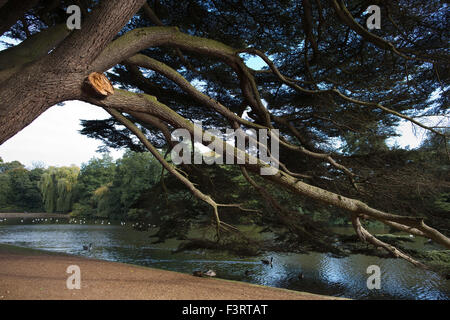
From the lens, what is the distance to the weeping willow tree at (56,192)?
29328 mm

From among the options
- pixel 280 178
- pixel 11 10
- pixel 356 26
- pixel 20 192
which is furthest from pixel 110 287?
pixel 20 192

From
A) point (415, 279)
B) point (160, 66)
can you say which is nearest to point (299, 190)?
point (160, 66)

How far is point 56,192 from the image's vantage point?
2984cm

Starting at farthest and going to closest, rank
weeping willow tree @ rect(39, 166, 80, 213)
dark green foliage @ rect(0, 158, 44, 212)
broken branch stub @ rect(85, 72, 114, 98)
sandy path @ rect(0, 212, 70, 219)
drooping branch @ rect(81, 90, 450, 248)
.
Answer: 1. dark green foliage @ rect(0, 158, 44, 212)
2. weeping willow tree @ rect(39, 166, 80, 213)
3. sandy path @ rect(0, 212, 70, 219)
4. drooping branch @ rect(81, 90, 450, 248)
5. broken branch stub @ rect(85, 72, 114, 98)

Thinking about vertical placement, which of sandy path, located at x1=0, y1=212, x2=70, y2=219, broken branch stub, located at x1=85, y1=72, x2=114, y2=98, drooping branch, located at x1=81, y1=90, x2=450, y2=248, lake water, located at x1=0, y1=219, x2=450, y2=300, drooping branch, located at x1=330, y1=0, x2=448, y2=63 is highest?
drooping branch, located at x1=330, y1=0, x2=448, y2=63

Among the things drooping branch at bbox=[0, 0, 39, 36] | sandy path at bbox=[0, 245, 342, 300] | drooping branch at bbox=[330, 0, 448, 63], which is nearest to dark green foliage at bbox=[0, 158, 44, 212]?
sandy path at bbox=[0, 245, 342, 300]

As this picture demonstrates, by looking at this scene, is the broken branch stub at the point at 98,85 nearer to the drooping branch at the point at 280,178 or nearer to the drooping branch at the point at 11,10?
the drooping branch at the point at 280,178

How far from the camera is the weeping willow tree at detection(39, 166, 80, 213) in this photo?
29.3 metres

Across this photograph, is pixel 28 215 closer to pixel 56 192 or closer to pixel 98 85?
pixel 56 192

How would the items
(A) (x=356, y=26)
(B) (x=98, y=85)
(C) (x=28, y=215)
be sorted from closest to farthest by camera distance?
(B) (x=98, y=85)
(A) (x=356, y=26)
(C) (x=28, y=215)

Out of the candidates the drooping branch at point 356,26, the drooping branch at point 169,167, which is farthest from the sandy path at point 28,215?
the drooping branch at point 356,26

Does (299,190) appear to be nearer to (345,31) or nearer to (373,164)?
(373,164)

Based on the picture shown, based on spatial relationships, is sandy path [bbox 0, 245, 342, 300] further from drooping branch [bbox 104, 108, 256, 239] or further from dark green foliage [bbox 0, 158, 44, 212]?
dark green foliage [bbox 0, 158, 44, 212]

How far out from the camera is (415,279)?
7.70 meters
